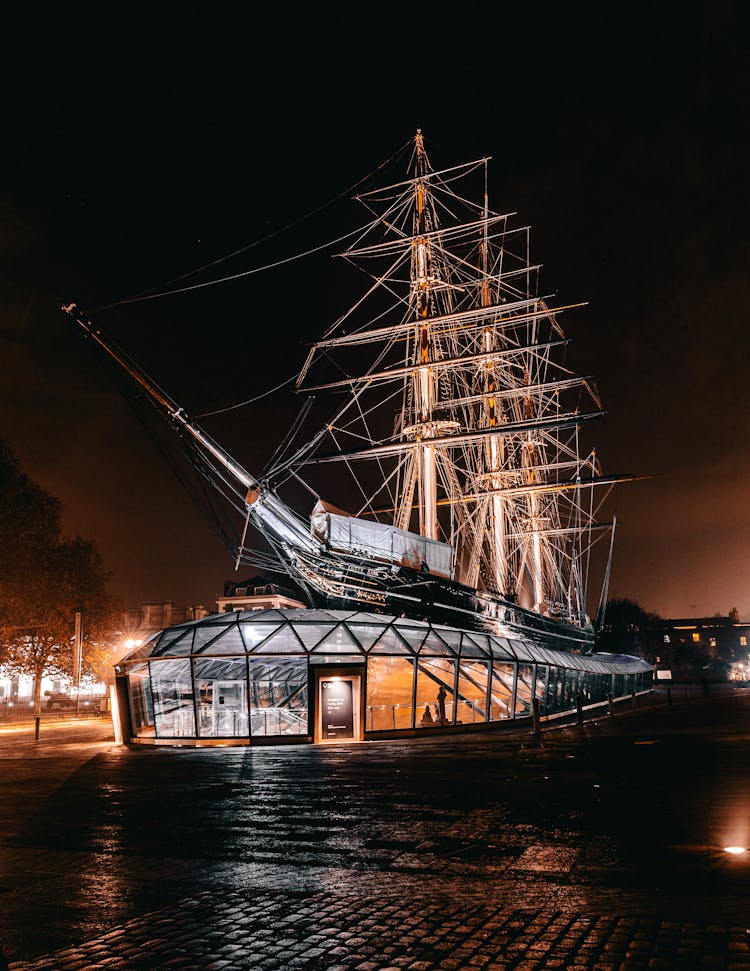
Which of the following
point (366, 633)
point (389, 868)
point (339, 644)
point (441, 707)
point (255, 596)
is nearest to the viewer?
point (389, 868)

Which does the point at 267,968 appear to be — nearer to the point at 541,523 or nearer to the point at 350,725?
the point at 350,725

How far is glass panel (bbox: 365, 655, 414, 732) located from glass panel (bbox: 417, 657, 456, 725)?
56 centimetres

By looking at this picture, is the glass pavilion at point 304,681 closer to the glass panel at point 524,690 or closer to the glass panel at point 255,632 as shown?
the glass panel at point 255,632

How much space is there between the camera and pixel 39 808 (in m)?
13.5

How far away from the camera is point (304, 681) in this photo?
30.0 metres

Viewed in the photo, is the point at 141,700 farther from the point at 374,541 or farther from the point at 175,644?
the point at 374,541

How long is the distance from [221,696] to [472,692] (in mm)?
9911

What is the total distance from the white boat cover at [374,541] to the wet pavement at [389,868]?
15.7 m

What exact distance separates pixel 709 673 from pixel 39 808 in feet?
519

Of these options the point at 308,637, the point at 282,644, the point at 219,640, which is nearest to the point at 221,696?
the point at 219,640

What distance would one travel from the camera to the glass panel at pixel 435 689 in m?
29.9

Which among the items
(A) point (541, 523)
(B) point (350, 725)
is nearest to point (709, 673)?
(A) point (541, 523)

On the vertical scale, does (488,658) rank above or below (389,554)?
below

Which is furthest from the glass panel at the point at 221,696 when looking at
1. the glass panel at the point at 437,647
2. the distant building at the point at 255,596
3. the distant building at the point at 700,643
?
the distant building at the point at 700,643
